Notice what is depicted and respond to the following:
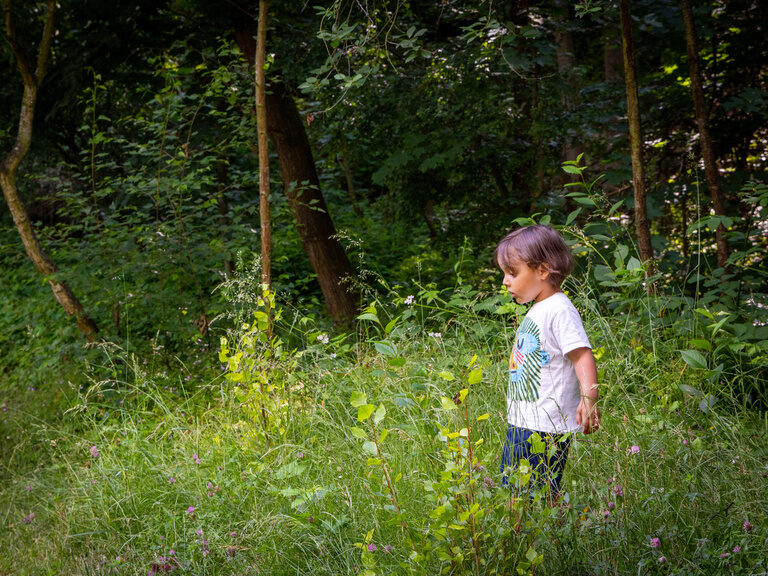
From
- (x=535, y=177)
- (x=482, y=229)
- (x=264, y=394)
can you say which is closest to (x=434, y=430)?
(x=264, y=394)

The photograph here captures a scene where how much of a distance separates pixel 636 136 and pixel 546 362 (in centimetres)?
228

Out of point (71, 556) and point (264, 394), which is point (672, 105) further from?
point (71, 556)

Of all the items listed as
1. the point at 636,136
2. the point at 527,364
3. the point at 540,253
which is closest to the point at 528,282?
the point at 540,253

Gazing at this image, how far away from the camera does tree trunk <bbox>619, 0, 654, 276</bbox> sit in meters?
3.84

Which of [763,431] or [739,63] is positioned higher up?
[739,63]

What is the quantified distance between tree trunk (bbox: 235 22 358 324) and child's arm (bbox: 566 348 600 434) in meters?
3.89

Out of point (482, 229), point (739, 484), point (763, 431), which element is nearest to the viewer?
point (739, 484)

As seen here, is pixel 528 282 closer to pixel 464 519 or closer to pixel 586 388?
pixel 586 388

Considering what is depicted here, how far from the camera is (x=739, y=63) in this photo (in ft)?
16.7

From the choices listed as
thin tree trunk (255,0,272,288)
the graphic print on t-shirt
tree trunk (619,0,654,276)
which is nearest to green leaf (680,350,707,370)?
the graphic print on t-shirt

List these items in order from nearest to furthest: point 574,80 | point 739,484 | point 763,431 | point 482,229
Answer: point 739,484 < point 763,431 < point 574,80 < point 482,229

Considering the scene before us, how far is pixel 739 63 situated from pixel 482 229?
2574mm

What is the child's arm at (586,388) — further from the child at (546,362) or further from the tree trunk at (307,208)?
the tree trunk at (307,208)

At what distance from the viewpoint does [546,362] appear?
7.59 feet
